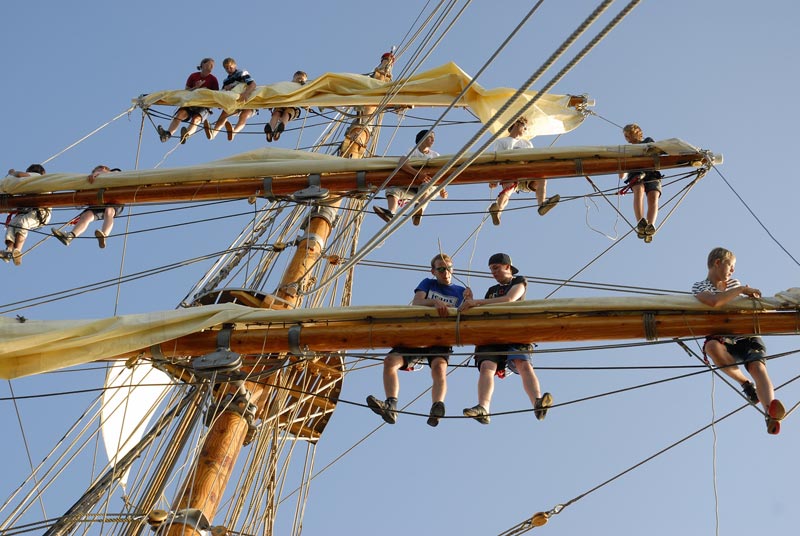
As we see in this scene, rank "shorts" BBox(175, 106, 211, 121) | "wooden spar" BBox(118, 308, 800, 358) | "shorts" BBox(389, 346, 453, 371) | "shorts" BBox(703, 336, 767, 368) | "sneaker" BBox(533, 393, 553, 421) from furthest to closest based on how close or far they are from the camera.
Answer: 1. "shorts" BBox(175, 106, 211, 121)
2. "shorts" BBox(389, 346, 453, 371)
3. "wooden spar" BBox(118, 308, 800, 358)
4. "shorts" BBox(703, 336, 767, 368)
5. "sneaker" BBox(533, 393, 553, 421)

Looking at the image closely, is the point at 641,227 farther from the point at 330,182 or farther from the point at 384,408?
the point at 384,408

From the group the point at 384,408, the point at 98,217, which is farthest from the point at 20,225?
the point at 384,408

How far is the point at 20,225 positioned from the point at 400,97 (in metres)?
4.45

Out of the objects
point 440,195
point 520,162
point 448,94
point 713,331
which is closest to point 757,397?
point 713,331

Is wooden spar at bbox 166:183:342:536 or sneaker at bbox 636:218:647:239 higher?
sneaker at bbox 636:218:647:239

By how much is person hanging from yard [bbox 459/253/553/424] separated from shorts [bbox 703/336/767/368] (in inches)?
47.2

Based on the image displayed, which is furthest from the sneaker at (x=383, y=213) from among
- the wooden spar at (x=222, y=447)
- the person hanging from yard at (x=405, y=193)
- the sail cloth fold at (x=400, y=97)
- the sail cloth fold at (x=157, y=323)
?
the sail cloth fold at (x=400, y=97)

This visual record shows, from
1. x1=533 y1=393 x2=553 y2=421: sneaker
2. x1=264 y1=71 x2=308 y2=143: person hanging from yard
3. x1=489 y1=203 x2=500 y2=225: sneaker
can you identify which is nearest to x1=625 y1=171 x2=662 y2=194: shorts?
x1=489 y1=203 x2=500 y2=225: sneaker

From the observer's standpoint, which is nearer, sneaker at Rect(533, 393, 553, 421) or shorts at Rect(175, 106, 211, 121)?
sneaker at Rect(533, 393, 553, 421)

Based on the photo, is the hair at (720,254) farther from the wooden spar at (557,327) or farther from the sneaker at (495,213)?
the sneaker at (495,213)

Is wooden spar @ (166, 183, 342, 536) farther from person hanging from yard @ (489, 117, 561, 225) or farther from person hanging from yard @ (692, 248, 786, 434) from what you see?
person hanging from yard @ (692, 248, 786, 434)

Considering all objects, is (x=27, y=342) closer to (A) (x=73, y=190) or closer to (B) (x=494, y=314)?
(B) (x=494, y=314)

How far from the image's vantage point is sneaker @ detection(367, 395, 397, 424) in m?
7.72

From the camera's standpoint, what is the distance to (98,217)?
40.5 feet
